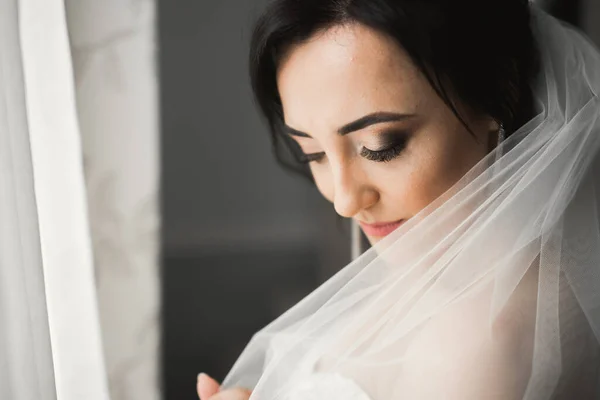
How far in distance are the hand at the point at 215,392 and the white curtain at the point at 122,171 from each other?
20 cm

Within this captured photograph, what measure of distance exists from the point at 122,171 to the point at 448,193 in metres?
0.53

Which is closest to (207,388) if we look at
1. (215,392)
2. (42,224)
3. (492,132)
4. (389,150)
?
(215,392)

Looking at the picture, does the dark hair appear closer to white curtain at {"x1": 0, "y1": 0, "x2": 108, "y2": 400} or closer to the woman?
the woman

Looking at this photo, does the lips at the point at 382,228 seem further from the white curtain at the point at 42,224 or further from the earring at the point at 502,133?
the white curtain at the point at 42,224

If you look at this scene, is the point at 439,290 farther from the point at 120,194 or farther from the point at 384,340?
the point at 120,194

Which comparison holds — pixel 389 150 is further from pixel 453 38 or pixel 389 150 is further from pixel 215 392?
pixel 215 392

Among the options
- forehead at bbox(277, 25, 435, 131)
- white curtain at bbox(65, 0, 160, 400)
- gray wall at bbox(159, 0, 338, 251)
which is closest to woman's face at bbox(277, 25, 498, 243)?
forehead at bbox(277, 25, 435, 131)

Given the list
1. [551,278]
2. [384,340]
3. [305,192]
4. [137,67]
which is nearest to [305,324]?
[384,340]

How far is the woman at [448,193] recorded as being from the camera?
771mm

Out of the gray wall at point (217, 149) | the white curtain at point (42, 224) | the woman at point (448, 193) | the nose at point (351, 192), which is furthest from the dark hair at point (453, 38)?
the gray wall at point (217, 149)

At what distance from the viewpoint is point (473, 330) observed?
2.55ft

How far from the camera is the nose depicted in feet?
2.77

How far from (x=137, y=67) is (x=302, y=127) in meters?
0.32

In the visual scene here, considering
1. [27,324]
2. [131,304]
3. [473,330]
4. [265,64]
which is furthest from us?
[131,304]
